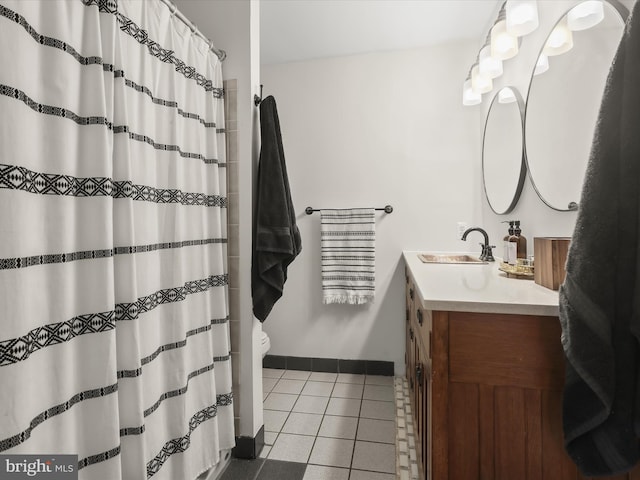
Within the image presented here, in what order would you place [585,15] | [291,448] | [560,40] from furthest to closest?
[291,448] < [560,40] < [585,15]

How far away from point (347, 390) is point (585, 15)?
2364 millimetres

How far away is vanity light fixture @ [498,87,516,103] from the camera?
1864 millimetres

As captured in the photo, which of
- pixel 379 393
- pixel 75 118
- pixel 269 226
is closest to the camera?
pixel 75 118

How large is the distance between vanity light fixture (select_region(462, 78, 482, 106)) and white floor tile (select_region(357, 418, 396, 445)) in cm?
217

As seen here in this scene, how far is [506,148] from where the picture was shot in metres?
1.93

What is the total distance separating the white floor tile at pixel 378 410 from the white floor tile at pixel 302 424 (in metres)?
0.30

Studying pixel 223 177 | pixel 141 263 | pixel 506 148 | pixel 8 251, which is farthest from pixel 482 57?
pixel 8 251

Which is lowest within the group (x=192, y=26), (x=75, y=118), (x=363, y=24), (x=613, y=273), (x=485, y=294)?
(x=485, y=294)

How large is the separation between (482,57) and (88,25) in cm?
203

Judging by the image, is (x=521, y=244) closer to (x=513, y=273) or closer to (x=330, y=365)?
(x=513, y=273)

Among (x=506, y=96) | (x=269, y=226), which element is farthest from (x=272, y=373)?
(x=506, y=96)

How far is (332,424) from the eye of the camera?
6.34 feet

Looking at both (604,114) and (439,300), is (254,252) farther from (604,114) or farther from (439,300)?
(604,114)

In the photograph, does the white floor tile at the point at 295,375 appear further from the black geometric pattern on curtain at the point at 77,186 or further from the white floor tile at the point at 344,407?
the black geometric pattern on curtain at the point at 77,186
